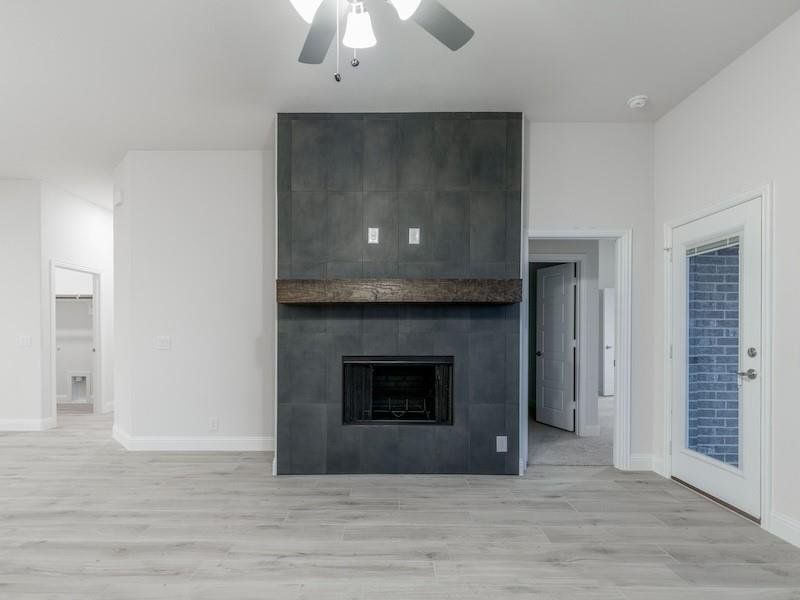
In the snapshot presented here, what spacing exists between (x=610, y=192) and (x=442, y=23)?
265 centimetres

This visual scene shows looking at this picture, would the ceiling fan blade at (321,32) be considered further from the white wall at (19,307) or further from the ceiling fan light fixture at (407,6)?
the white wall at (19,307)

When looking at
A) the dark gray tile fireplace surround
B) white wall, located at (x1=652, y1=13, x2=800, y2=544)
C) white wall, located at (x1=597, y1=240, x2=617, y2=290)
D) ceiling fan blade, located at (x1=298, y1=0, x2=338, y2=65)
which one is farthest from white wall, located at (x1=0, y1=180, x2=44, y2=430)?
white wall, located at (x1=597, y1=240, x2=617, y2=290)

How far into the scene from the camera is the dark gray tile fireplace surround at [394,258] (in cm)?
400

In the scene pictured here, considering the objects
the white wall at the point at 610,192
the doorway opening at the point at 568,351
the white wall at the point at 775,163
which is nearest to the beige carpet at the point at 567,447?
the doorway opening at the point at 568,351

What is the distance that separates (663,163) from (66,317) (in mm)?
7691

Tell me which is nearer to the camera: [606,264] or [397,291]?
[397,291]

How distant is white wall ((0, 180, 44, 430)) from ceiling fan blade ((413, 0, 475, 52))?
5504 millimetres

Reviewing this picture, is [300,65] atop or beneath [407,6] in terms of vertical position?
atop

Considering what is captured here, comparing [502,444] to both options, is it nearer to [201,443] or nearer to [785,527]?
[785,527]

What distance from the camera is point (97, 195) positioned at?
642 cm

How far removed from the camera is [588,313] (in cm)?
583

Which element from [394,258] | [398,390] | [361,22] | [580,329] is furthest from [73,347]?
[361,22]

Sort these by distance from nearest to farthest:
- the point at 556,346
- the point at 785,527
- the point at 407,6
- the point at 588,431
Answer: the point at 407,6 → the point at 785,527 → the point at 588,431 → the point at 556,346

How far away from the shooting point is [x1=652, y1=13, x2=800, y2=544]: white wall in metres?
2.84
